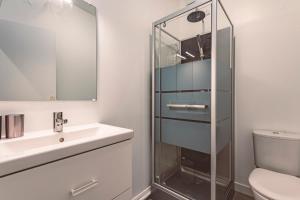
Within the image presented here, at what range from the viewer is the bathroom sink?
50 cm

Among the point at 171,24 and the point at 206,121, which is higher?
the point at 171,24

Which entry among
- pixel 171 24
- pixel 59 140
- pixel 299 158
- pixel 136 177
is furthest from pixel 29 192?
pixel 299 158

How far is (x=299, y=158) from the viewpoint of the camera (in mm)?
1252

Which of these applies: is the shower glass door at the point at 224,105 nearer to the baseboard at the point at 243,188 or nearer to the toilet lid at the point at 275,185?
the baseboard at the point at 243,188

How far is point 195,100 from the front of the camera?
1349 mm

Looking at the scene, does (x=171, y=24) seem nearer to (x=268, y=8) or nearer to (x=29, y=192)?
(x=268, y=8)

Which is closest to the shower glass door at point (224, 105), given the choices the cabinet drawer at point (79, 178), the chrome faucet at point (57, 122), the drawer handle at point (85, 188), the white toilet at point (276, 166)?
the white toilet at point (276, 166)

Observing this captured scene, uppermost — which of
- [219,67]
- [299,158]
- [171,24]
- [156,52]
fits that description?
[171,24]

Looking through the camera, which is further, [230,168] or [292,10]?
[230,168]

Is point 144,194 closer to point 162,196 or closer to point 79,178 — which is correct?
point 162,196

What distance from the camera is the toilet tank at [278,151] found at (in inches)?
49.7

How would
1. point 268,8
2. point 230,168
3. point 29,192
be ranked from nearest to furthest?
1. point 29,192
2. point 268,8
3. point 230,168

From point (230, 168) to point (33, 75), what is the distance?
1.94 meters

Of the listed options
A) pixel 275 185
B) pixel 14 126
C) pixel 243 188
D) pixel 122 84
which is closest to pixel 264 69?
pixel 275 185
